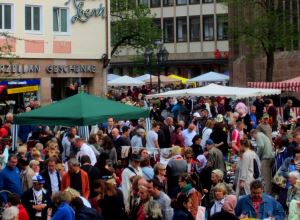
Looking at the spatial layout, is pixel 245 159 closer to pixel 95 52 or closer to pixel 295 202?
pixel 295 202

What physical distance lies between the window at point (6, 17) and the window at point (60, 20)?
2303 mm

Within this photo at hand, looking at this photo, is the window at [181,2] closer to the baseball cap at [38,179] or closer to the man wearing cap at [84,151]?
the man wearing cap at [84,151]

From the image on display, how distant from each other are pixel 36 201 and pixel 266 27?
30.4m

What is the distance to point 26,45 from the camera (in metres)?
38.5

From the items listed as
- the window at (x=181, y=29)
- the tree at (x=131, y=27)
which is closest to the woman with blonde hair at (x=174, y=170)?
the tree at (x=131, y=27)

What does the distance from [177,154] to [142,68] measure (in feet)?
198

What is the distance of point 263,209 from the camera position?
11555 millimetres

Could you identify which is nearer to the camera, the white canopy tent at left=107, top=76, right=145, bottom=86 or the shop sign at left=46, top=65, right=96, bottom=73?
the shop sign at left=46, top=65, right=96, bottom=73

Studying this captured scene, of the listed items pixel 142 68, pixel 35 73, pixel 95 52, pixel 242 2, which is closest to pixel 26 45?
pixel 35 73

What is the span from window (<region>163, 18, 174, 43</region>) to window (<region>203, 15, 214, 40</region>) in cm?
332

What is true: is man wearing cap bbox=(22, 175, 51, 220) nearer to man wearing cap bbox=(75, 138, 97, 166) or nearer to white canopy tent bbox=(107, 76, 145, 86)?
man wearing cap bbox=(75, 138, 97, 166)

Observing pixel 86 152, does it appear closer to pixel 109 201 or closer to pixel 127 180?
pixel 127 180

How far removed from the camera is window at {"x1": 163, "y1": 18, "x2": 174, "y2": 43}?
7603cm

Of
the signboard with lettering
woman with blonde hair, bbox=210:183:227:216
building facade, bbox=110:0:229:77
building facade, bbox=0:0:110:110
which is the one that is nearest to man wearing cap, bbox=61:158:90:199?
woman with blonde hair, bbox=210:183:227:216
